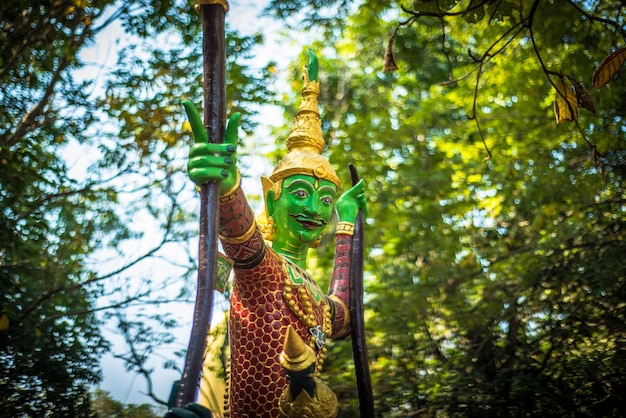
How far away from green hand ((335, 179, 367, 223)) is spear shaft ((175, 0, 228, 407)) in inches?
71.8

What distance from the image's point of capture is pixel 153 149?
20.8 feet

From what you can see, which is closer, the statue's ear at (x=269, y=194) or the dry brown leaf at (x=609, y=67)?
the dry brown leaf at (x=609, y=67)

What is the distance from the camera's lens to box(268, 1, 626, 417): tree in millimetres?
5566

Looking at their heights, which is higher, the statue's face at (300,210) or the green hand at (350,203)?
the green hand at (350,203)

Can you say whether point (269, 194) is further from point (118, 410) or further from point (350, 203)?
point (118, 410)

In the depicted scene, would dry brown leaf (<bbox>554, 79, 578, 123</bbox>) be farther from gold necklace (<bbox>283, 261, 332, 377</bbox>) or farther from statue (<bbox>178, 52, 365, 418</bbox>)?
gold necklace (<bbox>283, 261, 332, 377</bbox>)

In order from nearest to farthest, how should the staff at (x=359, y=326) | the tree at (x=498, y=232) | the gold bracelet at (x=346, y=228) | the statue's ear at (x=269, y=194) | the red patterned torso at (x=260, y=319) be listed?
the red patterned torso at (x=260, y=319), the staff at (x=359, y=326), the statue's ear at (x=269, y=194), the gold bracelet at (x=346, y=228), the tree at (x=498, y=232)

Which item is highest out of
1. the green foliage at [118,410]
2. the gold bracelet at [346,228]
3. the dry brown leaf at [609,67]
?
the dry brown leaf at [609,67]

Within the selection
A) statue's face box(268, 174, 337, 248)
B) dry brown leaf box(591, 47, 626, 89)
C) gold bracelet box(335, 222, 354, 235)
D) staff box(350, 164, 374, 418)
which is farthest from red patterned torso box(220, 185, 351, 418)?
dry brown leaf box(591, 47, 626, 89)

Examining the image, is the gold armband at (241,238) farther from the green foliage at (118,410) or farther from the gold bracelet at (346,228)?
the green foliage at (118,410)

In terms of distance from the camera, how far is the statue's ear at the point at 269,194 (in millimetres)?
3982

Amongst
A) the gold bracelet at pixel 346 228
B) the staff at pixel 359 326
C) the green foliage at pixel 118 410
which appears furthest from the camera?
the green foliage at pixel 118 410

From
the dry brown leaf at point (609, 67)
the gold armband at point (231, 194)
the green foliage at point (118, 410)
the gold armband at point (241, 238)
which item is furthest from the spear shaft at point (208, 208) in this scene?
the green foliage at point (118, 410)

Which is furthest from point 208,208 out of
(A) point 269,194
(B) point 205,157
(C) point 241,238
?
(A) point 269,194
